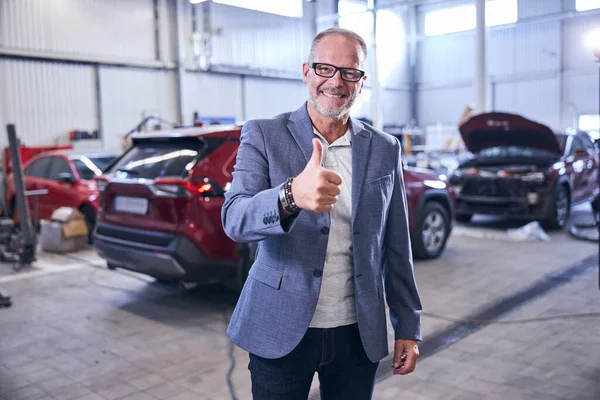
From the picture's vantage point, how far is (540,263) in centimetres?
646

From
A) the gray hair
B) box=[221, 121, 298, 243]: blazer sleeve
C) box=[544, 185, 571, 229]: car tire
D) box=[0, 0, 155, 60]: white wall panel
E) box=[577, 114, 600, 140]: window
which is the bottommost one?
box=[544, 185, 571, 229]: car tire

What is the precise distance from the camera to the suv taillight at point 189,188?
4.45 metres

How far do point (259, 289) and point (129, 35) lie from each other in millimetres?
13255

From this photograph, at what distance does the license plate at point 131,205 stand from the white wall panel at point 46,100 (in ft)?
26.1

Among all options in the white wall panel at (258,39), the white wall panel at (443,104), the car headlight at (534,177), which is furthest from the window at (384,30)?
the car headlight at (534,177)

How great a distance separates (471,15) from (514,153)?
5.35 m

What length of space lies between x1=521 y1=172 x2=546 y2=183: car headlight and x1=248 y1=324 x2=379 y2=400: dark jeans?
715 cm

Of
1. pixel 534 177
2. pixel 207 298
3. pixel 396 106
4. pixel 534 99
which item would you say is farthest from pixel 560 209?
pixel 396 106

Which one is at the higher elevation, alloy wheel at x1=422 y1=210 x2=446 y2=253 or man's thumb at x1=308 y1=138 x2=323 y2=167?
man's thumb at x1=308 y1=138 x2=323 y2=167

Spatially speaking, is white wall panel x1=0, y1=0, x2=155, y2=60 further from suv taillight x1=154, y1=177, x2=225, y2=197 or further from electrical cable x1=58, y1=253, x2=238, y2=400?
suv taillight x1=154, y1=177, x2=225, y2=197

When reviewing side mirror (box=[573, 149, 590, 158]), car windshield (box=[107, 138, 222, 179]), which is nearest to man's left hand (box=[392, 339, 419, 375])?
car windshield (box=[107, 138, 222, 179])

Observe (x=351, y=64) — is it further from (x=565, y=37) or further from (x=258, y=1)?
(x=565, y=37)

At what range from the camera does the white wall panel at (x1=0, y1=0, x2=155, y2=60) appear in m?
11.7

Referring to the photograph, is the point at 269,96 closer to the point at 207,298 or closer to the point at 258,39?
the point at 258,39
